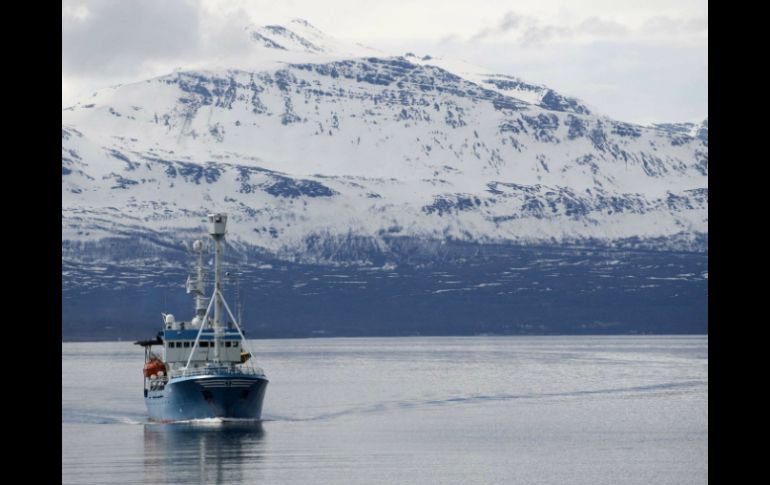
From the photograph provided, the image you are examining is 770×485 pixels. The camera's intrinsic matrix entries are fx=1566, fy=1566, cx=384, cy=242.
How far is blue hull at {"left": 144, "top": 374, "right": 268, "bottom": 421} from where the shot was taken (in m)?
96.8

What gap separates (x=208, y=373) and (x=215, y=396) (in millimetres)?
1581

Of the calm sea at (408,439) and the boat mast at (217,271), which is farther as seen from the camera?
the boat mast at (217,271)

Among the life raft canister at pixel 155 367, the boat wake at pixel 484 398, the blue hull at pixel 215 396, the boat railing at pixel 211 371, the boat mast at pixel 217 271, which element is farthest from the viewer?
the boat wake at pixel 484 398

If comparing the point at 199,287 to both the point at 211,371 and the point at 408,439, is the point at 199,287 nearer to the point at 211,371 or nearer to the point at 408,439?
the point at 211,371

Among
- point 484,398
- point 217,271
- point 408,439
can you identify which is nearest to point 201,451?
point 408,439

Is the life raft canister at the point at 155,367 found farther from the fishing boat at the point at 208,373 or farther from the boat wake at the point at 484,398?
the boat wake at the point at 484,398

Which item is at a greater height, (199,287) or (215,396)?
(199,287)

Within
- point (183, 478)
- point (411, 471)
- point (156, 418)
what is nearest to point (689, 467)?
point (411, 471)

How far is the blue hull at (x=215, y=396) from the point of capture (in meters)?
96.8

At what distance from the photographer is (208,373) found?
3821 inches

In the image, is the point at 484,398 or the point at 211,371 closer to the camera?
the point at 211,371

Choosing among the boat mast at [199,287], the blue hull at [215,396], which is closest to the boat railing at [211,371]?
the blue hull at [215,396]

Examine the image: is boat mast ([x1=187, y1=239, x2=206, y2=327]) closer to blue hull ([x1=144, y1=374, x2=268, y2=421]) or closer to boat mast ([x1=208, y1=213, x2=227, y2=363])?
boat mast ([x1=208, y1=213, x2=227, y2=363])
